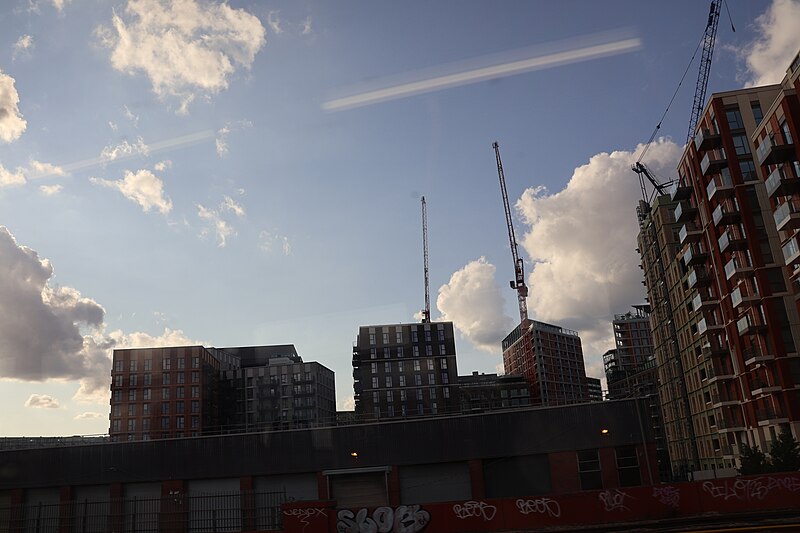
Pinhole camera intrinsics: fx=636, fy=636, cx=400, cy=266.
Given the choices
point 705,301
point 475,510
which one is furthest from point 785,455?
point 475,510

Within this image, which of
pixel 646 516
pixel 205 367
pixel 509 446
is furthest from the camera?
pixel 205 367

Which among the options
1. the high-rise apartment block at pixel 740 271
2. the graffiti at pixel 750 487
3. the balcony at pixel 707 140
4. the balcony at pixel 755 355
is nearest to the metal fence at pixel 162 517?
the graffiti at pixel 750 487

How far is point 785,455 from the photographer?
58688 millimetres

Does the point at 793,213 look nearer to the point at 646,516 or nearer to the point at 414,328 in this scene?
the point at 646,516

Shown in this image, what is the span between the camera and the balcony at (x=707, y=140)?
3113 inches

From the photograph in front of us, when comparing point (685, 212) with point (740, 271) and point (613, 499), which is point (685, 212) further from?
point (613, 499)

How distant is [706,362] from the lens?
94312mm

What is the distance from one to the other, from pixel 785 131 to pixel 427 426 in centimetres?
4686

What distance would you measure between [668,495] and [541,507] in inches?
248

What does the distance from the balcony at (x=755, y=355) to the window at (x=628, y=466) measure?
90.0 ft

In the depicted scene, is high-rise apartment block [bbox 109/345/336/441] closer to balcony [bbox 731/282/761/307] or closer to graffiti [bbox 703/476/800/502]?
balcony [bbox 731/282/761/307]

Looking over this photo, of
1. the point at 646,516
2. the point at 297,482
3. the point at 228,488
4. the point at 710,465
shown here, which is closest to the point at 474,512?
the point at 646,516

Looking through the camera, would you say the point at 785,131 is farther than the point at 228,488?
Yes

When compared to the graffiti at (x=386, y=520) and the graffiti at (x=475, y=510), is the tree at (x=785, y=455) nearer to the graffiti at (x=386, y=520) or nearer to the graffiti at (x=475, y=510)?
the graffiti at (x=475, y=510)
